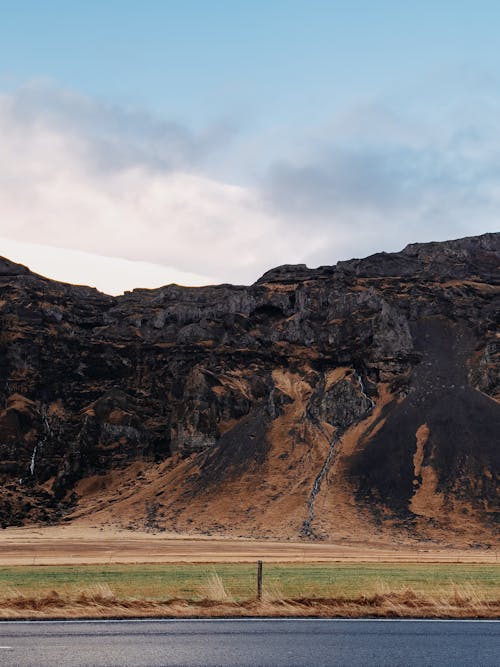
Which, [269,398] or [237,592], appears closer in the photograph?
[237,592]

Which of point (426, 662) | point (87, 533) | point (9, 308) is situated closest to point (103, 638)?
point (426, 662)

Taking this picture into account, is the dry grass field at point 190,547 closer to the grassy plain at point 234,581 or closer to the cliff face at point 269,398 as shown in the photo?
the cliff face at point 269,398

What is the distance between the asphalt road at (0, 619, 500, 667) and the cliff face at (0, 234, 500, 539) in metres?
73.0

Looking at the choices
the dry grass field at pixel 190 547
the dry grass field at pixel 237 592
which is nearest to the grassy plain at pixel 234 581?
the dry grass field at pixel 237 592

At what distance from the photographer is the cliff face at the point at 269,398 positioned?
96.5 m

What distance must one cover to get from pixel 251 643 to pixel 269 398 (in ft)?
337

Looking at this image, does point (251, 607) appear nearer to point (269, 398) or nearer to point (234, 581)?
point (234, 581)

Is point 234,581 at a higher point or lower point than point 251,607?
lower

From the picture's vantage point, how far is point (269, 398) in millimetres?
116438

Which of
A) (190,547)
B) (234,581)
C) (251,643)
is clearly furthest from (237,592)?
(190,547)

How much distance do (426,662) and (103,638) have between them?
591cm

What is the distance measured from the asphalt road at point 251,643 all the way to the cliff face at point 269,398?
73028 millimetres

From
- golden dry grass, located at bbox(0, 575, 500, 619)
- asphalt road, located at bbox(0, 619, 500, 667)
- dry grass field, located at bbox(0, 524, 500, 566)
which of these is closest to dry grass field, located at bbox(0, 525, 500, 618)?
golden dry grass, located at bbox(0, 575, 500, 619)

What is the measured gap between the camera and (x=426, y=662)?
489 inches
